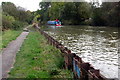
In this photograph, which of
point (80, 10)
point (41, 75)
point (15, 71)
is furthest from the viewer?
point (80, 10)

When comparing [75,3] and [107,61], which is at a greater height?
[75,3]

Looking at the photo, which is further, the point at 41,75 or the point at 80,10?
the point at 80,10

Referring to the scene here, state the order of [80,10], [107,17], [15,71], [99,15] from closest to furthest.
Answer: [15,71], [107,17], [99,15], [80,10]

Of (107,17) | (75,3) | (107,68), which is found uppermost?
(75,3)

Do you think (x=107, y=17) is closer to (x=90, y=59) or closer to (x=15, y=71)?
(x=90, y=59)

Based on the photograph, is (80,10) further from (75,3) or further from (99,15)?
(99,15)

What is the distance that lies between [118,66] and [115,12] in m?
47.0

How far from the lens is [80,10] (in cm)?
7931

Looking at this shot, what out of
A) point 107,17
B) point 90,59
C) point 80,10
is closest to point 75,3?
point 80,10

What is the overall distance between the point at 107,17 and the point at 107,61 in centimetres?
5003

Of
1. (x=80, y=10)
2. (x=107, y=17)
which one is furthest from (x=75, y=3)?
(x=107, y=17)

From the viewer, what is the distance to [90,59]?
14.3 metres

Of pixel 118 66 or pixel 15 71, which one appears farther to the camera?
pixel 118 66

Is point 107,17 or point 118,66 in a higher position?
point 107,17
